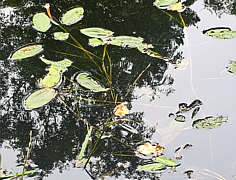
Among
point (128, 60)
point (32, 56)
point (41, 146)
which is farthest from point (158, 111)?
point (32, 56)

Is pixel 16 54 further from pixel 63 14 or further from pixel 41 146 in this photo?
pixel 41 146

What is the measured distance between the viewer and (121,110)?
1.34 meters

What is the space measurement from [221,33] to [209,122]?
43cm

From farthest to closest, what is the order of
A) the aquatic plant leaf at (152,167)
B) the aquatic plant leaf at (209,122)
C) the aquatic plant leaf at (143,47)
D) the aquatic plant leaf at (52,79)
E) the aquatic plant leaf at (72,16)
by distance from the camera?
the aquatic plant leaf at (72,16) → the aquatic plant leaf at (143,47) → the aquatic plant leaf at (52,79) → the aquatic plant leaf at (209,122) → the aquatic plant leaf at (152,167)

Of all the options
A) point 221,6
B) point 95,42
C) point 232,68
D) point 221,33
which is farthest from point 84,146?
point 221,6

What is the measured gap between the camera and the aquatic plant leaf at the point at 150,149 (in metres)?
1.23

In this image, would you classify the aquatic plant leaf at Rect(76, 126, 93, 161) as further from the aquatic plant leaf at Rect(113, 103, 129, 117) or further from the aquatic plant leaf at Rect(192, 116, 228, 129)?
the aquatic plant leaf at Rect(192, 116, 228, 129)

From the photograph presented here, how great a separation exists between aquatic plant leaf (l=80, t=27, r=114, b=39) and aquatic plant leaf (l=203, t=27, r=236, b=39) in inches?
14.4

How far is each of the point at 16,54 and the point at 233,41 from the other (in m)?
0.78

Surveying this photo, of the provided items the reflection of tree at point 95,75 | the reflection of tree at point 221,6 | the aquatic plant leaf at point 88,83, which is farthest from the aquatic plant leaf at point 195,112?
the reflection of tree at point 221,6

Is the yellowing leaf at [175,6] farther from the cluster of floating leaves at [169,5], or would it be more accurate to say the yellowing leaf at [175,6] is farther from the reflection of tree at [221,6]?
the reflection of tree at [221,6]

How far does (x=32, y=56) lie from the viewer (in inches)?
59.6

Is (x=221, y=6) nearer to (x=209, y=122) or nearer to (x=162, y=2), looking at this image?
(x=162, y=2)

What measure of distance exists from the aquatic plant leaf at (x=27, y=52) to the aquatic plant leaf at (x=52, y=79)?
0.13 meters
